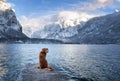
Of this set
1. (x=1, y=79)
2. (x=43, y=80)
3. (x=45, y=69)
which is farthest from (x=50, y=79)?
(x=1, y=79)

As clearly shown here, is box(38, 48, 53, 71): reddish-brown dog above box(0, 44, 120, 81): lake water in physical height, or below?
above

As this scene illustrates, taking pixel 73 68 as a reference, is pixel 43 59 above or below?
above

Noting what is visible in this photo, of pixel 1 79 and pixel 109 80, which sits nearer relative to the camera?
pixel 1 79

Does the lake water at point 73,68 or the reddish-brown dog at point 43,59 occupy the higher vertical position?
the reddish-brown dog at point 43,59

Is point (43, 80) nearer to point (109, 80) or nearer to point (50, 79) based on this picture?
point (50, 79)

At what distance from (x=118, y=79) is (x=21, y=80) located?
53.9 feet

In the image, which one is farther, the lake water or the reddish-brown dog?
the lake water

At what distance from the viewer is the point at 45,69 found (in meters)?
36.2

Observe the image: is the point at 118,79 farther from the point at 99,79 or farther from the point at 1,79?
the point at 1,79

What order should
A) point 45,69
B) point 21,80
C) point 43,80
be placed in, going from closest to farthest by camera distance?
1. point 43,80
2. point 21,80
3. point 45,69

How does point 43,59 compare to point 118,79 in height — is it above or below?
above

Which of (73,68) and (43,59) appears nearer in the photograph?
(43,59)

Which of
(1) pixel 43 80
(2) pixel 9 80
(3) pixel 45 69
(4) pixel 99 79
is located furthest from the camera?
(4) pixel 99 79

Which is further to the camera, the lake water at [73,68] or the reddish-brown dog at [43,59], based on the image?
the lake water at [73,68]
